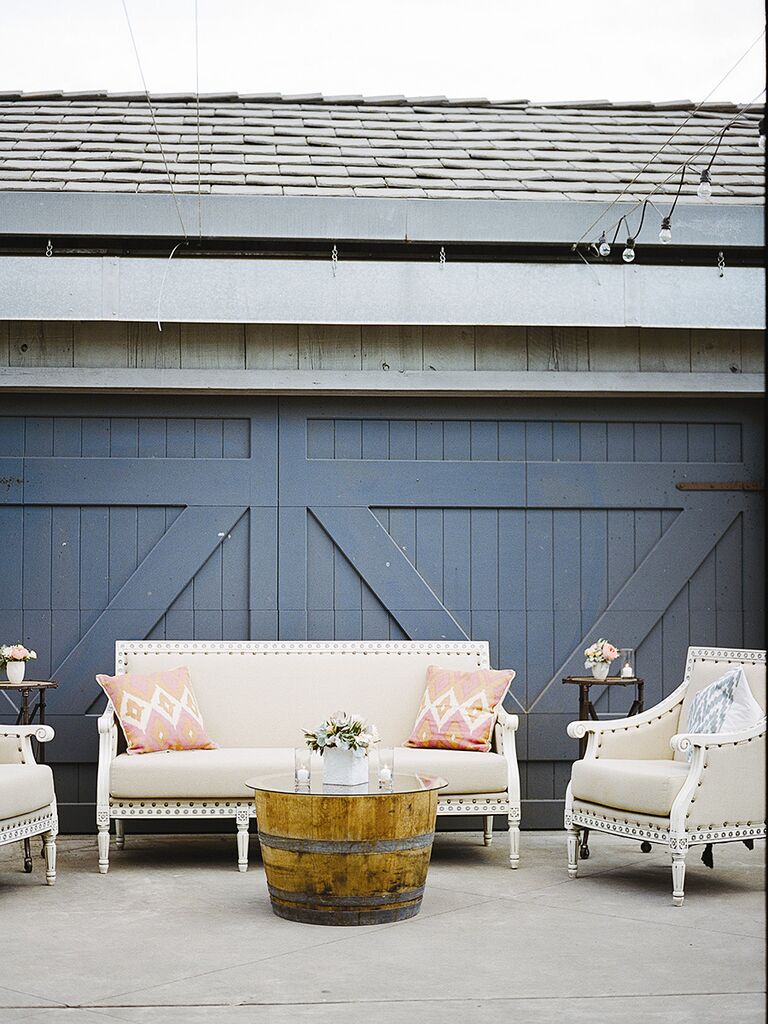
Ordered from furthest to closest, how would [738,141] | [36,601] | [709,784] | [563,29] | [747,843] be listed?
[563,29]
[738,141]
[36,601]
[747,843]
[709,784]

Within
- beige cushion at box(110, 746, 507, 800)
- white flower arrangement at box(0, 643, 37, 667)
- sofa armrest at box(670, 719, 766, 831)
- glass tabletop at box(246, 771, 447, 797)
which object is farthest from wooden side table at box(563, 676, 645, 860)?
white flower arrangement at box(0, 643, 37, 667)

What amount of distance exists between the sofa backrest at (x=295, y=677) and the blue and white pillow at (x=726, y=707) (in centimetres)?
125

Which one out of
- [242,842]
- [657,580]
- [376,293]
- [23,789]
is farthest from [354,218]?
[23,789]

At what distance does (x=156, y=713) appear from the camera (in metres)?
6.05

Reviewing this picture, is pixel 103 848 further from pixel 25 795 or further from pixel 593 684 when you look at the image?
pixel 593 684

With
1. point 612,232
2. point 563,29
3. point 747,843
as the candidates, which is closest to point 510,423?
point 612,232

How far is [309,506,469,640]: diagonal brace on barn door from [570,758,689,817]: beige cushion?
4.72 ft

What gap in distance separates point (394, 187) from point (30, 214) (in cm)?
191

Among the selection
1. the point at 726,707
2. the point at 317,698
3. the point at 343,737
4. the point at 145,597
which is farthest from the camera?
the point at 145,597

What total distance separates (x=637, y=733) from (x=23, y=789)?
108 inches

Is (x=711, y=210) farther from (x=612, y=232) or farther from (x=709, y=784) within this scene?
(x=709, y=784)

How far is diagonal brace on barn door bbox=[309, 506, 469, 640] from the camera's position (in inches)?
270

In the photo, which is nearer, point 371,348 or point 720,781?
point 720,781

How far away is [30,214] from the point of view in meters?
6.52
